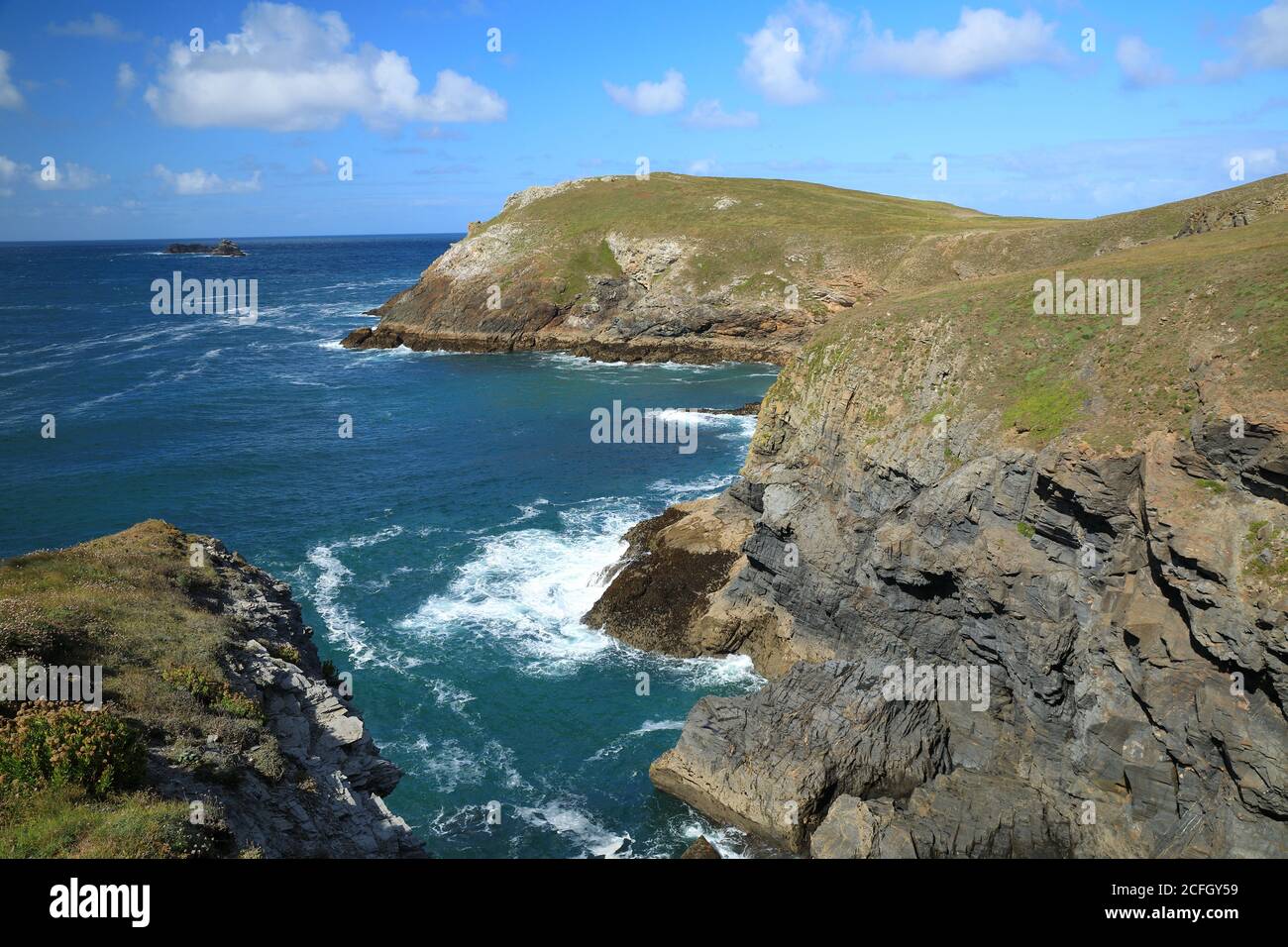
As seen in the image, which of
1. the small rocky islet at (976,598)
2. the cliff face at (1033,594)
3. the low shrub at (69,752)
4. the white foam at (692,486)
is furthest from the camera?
the white foam at (692,486)

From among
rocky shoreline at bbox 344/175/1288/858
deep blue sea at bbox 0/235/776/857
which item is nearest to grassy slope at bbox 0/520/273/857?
deep blue sea at bbox 0/235/776/857

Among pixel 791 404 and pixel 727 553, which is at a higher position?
pixel 791 404

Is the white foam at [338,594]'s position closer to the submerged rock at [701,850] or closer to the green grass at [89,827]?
the submerged rock at [701,850]

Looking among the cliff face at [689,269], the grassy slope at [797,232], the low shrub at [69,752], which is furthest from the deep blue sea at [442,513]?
the grassy slope at [797,232]
